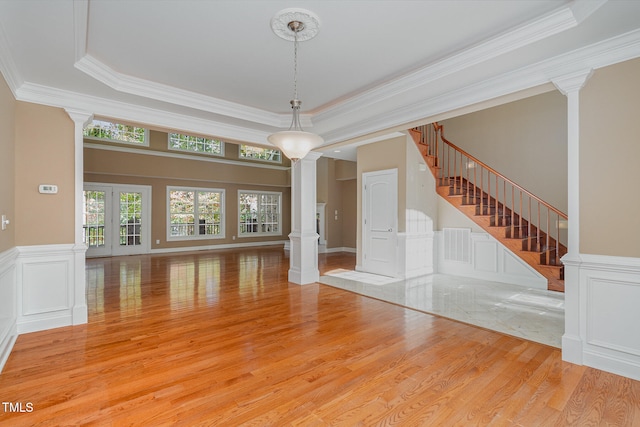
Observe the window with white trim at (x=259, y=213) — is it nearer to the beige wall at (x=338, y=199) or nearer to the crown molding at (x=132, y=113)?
the beige wall at (x=338, y=199)

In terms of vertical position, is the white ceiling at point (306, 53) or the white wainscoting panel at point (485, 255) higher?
the white ceiling at point (306, 53)

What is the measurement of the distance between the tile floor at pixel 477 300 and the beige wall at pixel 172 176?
5.91m

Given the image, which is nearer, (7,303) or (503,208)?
(7,303)

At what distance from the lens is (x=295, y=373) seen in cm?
251

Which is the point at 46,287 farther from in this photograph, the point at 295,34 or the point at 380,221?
the point at 380,221

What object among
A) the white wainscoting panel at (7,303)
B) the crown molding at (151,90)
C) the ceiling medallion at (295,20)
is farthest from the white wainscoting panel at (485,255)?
the white wainscoting panel at (7,303)

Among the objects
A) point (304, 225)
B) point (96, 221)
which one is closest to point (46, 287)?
point (304, 225)

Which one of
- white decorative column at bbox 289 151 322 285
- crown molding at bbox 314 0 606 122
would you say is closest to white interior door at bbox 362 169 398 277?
white decorative column at bbox 289 151 322 285

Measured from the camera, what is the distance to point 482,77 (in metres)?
3.09

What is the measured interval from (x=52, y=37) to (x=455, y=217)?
634cm

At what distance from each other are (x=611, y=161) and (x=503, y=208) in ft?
12.7

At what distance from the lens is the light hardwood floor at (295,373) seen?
200cm

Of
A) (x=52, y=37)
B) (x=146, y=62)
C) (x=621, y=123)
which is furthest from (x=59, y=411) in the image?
(x=621, y=123)

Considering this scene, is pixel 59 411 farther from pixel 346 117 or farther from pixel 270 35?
pixel 346 117
